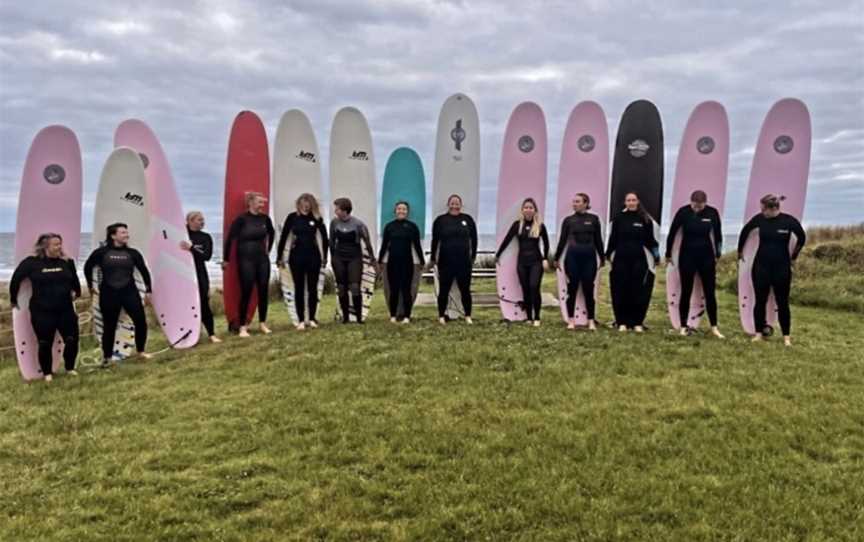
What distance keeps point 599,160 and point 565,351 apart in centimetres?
267

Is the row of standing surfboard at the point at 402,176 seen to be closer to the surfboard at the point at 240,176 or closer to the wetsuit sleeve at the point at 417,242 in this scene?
the surfboard at the point at 240,176

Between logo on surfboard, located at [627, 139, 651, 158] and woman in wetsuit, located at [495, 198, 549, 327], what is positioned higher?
logo on surfboard, located at [627, 139, 651, 158]

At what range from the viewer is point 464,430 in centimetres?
407

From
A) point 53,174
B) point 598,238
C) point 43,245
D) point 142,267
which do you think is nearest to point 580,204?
point 598,238

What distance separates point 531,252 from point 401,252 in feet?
4.19

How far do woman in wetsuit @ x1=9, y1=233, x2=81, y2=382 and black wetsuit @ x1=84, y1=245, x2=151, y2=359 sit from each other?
0.81 feet

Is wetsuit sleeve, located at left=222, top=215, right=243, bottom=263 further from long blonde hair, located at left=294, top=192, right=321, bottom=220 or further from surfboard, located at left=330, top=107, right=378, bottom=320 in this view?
surfboard, located at left=330, top=107, right=378, bottom=320

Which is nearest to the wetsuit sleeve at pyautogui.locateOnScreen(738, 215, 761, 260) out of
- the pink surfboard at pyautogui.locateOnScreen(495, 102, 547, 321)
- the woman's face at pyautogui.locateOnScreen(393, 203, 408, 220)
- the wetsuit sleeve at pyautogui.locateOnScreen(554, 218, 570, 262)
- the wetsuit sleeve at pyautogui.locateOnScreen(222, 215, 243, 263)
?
the wetsuit sleeve at pyautogui.locateOnScreen(554, 218, 570, 262)

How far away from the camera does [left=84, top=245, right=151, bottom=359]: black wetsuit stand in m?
5.99

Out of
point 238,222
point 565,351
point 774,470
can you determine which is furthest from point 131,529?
point 238,222

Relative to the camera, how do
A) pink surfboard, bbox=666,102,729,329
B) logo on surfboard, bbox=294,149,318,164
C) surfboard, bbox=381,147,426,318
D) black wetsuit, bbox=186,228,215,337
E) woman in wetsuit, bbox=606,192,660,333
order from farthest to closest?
surfboard, bbox=381,147,426,318, logo on surfboard, bbox=294,149,318,164, pink surfboard, bbox=666,102,729,329, black wetsuit, bbox=186,228,215,337, woman in wetsuit, bbox=606,192,660,333

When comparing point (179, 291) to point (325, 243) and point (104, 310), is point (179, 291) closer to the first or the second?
point (104, 310)

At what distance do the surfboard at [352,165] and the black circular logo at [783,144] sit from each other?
4183 millimetres

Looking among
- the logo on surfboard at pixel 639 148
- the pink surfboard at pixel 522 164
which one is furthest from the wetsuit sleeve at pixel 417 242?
the logo on surfboard at pixel 639 148
